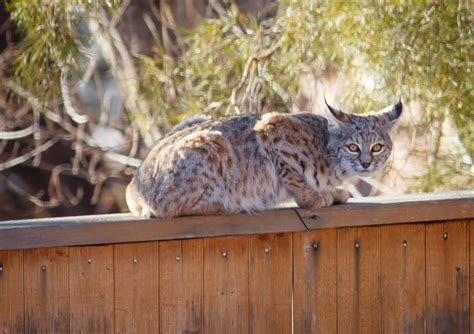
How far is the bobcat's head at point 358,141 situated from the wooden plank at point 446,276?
517 millimetres

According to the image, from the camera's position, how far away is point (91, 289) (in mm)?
4109

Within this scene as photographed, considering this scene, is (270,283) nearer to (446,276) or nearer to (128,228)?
(128,228)

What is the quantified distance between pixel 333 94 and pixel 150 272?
5.37m

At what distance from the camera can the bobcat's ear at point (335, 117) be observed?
16.1 ft

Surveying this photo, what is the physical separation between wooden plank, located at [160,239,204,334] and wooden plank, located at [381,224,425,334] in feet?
3.20

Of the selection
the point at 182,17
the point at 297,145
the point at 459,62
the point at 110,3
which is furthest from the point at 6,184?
the point at 297,145

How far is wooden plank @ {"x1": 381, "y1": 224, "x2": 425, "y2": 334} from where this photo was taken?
455 cm

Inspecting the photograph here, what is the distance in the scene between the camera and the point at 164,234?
4.21 m

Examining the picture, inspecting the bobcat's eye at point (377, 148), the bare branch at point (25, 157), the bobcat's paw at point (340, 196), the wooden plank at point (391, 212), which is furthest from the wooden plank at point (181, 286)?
the bare branch at point (25, 157)

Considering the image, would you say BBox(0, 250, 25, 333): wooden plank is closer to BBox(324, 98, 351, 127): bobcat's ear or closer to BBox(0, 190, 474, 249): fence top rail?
BBox(0, 190, 474, 249): fence top rail

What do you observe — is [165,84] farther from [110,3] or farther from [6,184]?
[6,184]

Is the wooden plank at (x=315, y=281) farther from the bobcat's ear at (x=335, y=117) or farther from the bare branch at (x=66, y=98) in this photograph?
the bare branch at (x=66, y=98)

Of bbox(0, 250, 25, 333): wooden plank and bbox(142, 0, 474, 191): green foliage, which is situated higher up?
bbox(142, 0, 474, 191): green foliage

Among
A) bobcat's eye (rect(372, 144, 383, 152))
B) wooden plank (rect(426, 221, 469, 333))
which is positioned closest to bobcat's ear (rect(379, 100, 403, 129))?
bobcat's eye (rect(372, 144, 383, 152))
